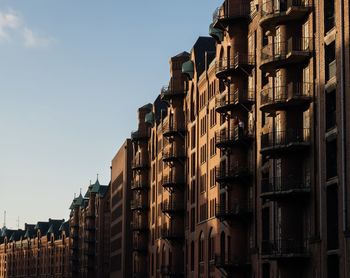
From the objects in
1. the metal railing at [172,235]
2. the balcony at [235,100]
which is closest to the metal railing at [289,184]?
the balcony at [235,100]

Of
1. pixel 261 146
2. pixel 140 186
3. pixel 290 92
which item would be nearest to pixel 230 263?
pixel 261 146

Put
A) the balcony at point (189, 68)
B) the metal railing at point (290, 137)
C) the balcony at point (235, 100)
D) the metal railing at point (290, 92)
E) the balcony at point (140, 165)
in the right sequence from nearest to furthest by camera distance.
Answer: the metal railing at point (290, 92), the metal railing at point (290, 137), the balcony at point (235, 100), the balcony at point (189, 68), the balcony at point (140, 165)

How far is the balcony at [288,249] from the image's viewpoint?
185 feet

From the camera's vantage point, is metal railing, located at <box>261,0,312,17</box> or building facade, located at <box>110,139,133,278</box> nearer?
metal railing, located at <box>261,0,312,17</box>

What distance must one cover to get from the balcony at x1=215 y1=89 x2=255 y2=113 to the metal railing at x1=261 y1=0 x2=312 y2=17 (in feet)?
29.3

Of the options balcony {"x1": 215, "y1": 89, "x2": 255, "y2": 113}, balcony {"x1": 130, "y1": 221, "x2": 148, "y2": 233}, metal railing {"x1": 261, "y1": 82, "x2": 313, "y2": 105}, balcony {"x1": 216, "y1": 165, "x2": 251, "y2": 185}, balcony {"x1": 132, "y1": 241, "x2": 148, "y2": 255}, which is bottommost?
balcony {"x1": 132, "y1": 241, "x2": 148, "y2": 255}

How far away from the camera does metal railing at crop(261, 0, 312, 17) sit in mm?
58056

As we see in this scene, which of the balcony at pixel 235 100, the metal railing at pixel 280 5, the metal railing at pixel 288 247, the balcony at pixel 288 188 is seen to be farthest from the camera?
the balcony at pixel 235 100

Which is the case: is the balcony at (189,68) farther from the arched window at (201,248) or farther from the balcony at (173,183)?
the arched window at (201,248)

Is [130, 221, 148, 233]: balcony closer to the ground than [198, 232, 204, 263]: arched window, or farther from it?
farther from it

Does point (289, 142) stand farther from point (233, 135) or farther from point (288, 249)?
point (233, 135)

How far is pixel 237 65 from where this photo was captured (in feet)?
233

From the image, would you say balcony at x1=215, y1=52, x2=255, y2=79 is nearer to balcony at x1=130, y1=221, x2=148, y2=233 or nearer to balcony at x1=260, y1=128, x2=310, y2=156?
balcony at x1=260, y1=128, x2=310, y2=156

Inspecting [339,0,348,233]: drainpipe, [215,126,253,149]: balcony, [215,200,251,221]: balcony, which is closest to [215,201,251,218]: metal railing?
[215,200,251,221]: balcony
